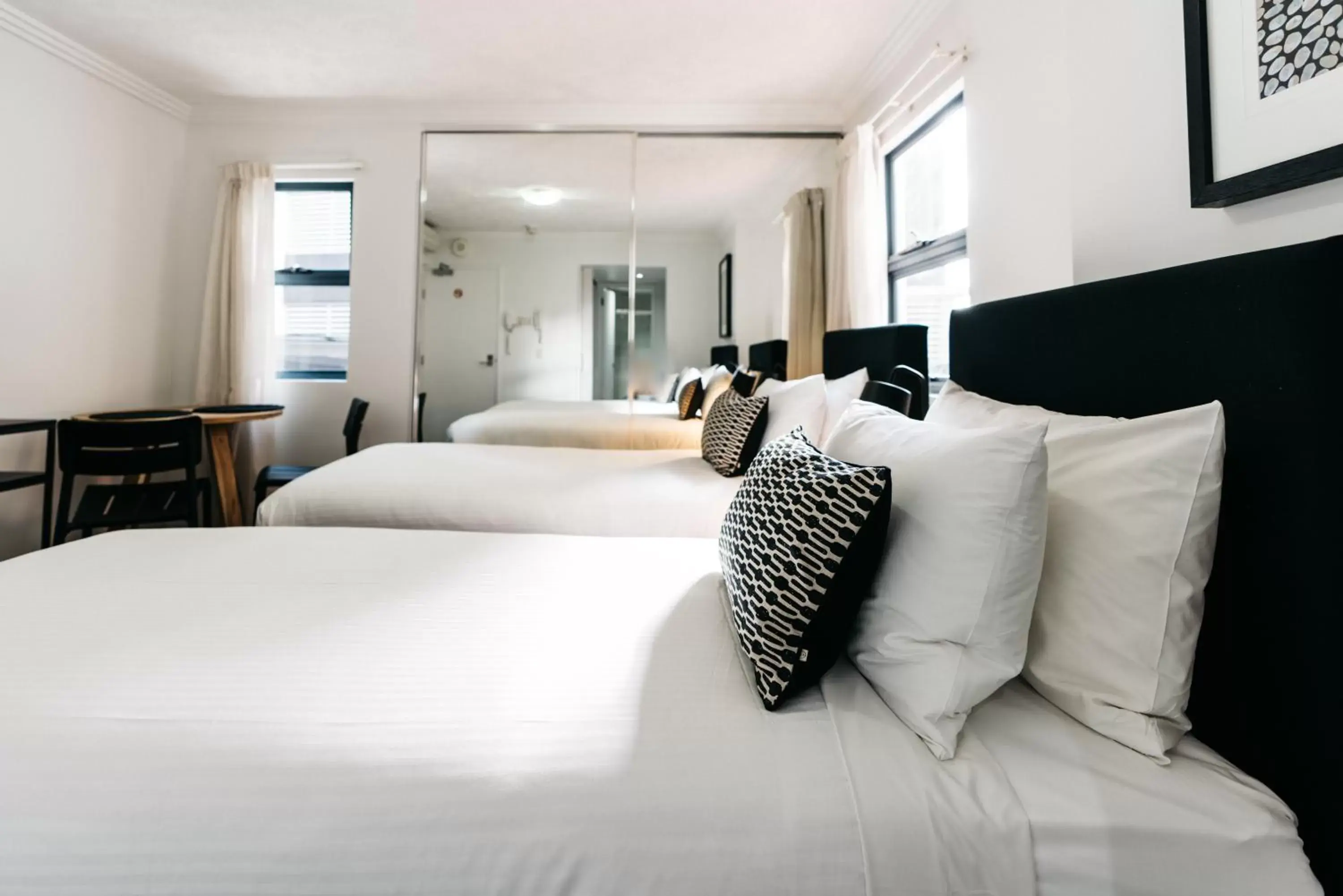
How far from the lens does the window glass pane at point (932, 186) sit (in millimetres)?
2365

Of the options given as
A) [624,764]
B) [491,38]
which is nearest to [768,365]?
[491,38]

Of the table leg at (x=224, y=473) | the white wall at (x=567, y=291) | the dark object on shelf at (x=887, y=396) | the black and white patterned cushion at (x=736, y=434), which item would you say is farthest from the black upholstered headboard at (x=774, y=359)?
the table leg at (x=224, y=473)

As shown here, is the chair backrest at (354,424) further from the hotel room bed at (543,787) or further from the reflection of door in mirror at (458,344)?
the hotel room bed at (543,787)

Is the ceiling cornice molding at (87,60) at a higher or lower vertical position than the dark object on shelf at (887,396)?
higher

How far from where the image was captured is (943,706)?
2.35 feet

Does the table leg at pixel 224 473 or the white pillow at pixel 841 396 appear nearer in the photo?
the white pillow at pixel 841 396

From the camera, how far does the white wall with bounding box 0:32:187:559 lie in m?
2.75

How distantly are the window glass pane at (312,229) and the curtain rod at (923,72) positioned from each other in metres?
3.17

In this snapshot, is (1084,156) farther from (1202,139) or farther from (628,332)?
(628,332)

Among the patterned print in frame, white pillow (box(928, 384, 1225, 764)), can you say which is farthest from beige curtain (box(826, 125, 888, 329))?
white pillow (box(928, 384, 1225, 764))

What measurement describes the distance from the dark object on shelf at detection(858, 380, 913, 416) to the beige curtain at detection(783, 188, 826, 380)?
157 centimetres

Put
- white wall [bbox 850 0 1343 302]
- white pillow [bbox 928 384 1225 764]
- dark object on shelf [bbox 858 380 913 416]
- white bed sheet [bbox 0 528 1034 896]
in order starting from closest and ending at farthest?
white bed sheet [bbox 0 528 1034 896] < white pillow [bbox 928 384 1225 764] < white wall [bbox 850 0 1343 302] < dark object on shelf [bbox 858 380 913 416]

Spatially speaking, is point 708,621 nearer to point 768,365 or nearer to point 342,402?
point 768,365

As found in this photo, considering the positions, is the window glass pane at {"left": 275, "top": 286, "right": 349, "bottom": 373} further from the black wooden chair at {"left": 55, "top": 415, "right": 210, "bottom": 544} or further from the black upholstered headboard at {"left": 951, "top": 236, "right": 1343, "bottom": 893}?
the black upholstered headboard at {"left": 951, "top": 236, "right": 1343, "bottom": 893}
